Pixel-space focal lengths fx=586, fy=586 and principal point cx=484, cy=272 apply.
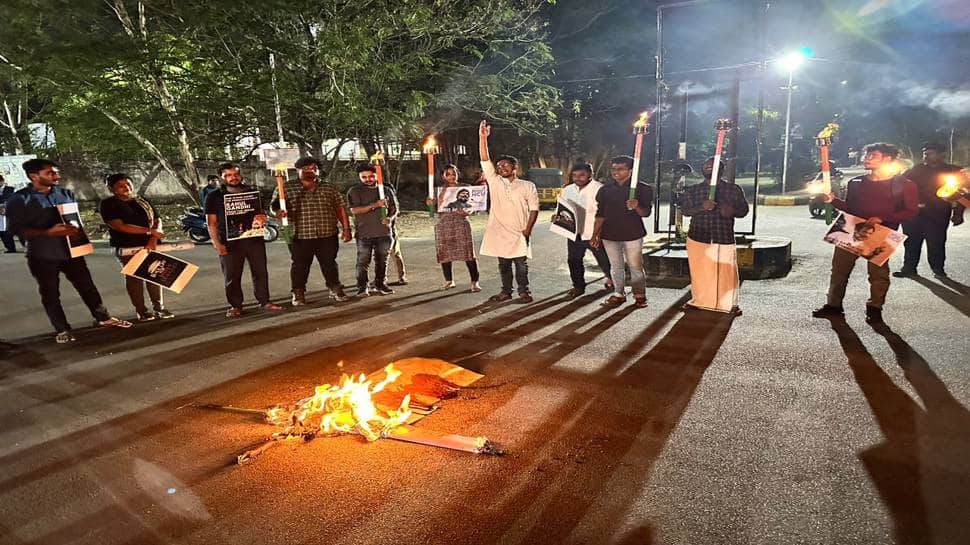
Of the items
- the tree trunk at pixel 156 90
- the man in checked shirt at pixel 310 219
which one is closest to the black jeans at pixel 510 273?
the man in checked shirt at pixel 310 219

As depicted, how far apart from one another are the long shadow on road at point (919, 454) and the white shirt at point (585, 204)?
323cm

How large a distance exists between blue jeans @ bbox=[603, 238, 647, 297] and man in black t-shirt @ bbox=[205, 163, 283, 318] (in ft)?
14.0

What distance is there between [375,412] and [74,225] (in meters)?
4.76

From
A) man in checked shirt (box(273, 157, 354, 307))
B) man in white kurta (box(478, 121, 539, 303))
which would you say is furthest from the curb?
man in checked shirt (box(273, 157, 354, 307))

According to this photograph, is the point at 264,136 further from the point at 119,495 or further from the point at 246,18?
the point at 119,495

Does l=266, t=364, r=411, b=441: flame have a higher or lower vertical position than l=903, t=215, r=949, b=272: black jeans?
lower

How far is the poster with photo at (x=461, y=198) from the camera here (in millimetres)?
7934

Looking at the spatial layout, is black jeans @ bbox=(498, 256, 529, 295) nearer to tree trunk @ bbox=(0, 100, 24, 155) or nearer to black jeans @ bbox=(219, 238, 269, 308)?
black jeans @ bbox=(219, 238, 269, 308)

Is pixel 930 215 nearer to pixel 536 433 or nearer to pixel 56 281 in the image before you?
pixel 536 433

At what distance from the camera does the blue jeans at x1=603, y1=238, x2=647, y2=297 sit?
693 centimetres

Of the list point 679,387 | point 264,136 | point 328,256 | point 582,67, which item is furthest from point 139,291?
point 582,67

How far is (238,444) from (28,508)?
1119 mm

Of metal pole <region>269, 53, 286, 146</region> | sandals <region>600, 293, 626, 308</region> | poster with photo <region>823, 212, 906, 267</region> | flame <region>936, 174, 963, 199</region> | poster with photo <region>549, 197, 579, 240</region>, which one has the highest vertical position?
metal pole <region>269, 53, 286, 146</region>

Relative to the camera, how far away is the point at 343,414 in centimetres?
406
